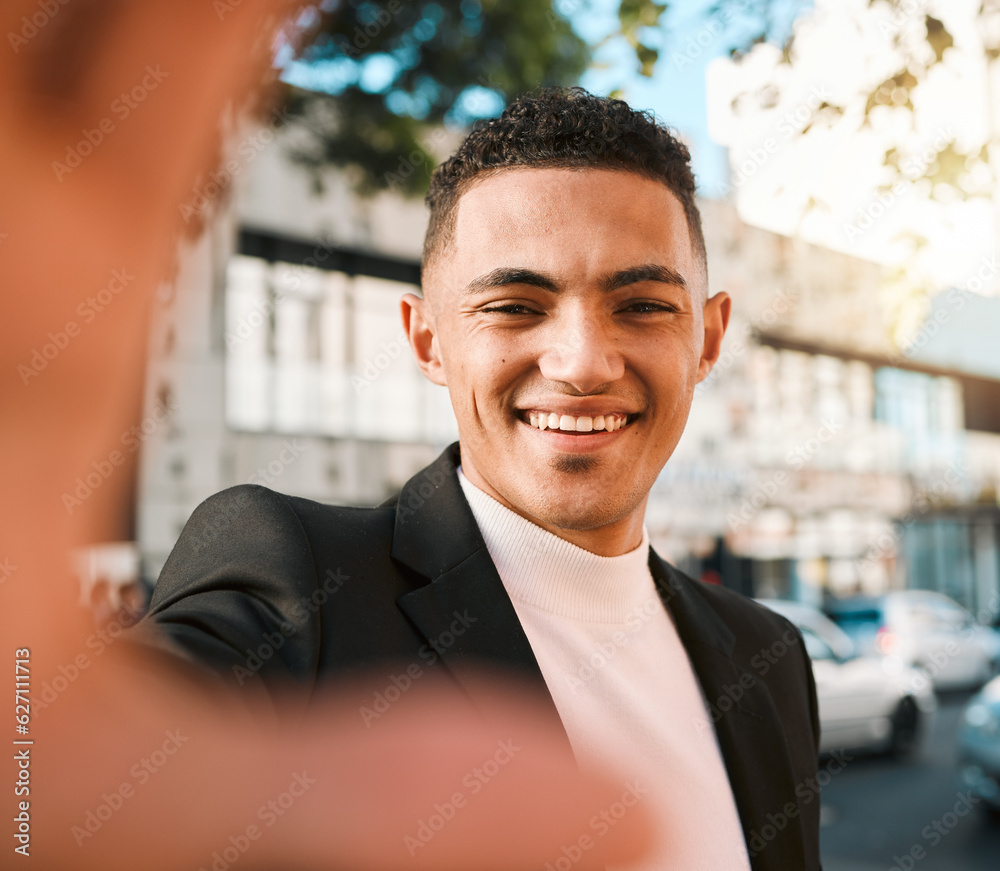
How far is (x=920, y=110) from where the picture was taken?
126 inches

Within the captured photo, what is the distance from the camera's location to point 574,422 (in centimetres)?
149

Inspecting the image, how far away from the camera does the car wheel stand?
9.17 m

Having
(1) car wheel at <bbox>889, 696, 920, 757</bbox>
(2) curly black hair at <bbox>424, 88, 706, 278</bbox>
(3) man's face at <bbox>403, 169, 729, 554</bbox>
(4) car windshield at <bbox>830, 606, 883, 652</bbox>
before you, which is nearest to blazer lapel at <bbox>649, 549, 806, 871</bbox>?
(3) man's face at <bbox>403, 169, 729, 554</bbox>

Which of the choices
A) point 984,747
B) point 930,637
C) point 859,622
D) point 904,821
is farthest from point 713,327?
point 930,637

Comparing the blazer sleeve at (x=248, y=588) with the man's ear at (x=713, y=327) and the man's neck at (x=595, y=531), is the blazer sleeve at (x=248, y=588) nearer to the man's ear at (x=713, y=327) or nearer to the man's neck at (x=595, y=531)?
the man's neck at (x=595, y=531)

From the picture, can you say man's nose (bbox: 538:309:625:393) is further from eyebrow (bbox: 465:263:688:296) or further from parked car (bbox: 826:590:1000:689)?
parked car (bbox: 826:590:1000:689)

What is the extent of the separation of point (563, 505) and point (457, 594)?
0.79ft

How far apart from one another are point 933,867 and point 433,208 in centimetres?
628

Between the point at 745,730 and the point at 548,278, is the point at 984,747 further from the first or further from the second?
the point at 548,278

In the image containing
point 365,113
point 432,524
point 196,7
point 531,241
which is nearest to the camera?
point 196,7

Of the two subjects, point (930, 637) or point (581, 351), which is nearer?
point (581, 351)

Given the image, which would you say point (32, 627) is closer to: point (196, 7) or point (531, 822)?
point (196, 7)

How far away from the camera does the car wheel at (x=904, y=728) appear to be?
9.17 metres

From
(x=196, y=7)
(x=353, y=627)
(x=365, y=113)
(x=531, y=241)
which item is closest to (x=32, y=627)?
(x=196, y=7)
